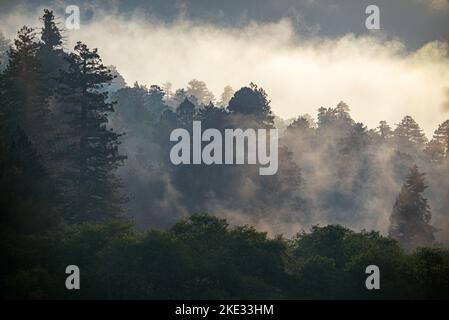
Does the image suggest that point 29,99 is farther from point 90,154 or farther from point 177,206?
point 177,206

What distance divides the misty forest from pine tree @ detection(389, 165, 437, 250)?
0.41 ft

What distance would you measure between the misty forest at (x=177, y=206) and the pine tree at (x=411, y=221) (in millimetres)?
125

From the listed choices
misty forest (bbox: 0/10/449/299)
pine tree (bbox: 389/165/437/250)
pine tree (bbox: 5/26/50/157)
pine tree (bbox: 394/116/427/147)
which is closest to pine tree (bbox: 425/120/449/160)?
pine tree (bbox: 394/116/427/147)

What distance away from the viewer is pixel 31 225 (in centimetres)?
4131

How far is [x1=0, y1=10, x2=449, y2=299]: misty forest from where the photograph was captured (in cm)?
3594

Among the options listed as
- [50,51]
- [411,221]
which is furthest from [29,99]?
[411,221]

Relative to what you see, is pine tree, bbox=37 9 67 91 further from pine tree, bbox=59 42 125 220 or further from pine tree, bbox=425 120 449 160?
pine tree, bbox=425 120 449 160

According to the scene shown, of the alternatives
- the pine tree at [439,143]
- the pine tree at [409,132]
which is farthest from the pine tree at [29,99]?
the pine tree at [409,132]

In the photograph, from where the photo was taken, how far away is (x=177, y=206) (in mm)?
77375
